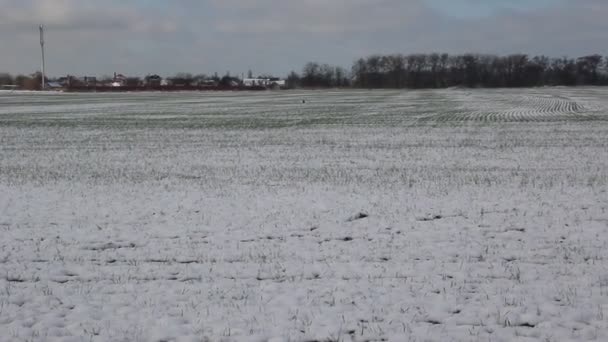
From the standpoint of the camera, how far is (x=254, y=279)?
784 centimetres

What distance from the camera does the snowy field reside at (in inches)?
253

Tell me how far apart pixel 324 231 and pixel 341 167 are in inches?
314

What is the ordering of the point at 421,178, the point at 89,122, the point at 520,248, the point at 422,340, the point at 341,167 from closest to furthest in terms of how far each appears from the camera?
the point at 422,340 → the point at 520,248 → the point at 421,178 → the point at 341,167 → the point at 89,122

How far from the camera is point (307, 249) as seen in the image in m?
9.18

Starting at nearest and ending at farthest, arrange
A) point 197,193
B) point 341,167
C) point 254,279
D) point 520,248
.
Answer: point 254,279
point 520,248
point 197,193
point 341,167

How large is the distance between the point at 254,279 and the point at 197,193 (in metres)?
6.44

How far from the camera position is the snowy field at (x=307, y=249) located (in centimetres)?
643

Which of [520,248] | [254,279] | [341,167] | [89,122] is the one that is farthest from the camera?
[89,122]

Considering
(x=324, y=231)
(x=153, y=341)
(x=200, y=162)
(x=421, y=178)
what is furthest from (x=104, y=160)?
(x=153, y=341)

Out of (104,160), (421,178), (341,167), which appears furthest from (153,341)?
(104,160)

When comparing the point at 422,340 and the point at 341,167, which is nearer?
the point at 422,340

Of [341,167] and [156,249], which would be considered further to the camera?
[341,167]

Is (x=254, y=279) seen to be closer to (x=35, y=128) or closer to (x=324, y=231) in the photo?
(x=324, y=231)

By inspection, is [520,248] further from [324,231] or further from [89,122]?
[89,122]
